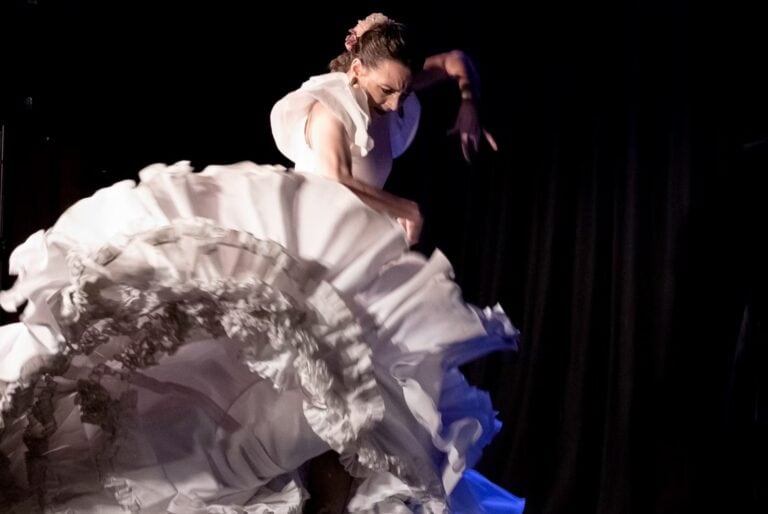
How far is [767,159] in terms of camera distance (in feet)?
6.64

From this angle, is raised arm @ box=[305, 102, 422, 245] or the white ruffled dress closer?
the white ruffled dress

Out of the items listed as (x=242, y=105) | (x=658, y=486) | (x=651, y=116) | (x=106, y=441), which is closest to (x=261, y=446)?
(x=106, y=441)

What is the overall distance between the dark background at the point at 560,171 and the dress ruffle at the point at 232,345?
1.14 metres

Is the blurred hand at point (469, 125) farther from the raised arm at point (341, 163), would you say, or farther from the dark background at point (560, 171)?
the dark background at point (560, 171)

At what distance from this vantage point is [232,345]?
1.35 m

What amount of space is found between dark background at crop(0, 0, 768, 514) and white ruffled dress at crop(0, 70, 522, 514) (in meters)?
1.13

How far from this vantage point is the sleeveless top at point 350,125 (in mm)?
1515

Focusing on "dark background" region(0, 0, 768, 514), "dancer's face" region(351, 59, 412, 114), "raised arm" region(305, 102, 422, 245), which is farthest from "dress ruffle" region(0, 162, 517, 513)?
"dark background" region(0, 0, 768, 514)

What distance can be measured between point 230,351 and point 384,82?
64cm

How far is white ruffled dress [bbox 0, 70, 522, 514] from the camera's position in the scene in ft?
3.39

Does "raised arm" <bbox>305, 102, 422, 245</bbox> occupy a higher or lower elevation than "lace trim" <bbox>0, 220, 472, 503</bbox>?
higher

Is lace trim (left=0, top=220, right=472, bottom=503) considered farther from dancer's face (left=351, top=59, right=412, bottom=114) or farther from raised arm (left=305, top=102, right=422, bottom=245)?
dancer's face (left=351, top=59, right=412, bottom=114)

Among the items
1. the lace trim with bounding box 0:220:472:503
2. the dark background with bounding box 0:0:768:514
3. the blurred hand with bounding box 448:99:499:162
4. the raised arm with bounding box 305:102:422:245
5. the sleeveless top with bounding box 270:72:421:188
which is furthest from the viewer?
the dark background with bounding box 0:0:768:514

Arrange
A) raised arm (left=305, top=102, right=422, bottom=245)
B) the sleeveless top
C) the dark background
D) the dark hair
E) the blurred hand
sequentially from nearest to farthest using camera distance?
raised arm (left=305, top=102, right=422, bottom=245) < the sleeveless top < the dark hair < the blurred hand < the dark background
